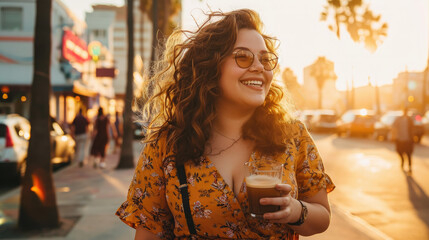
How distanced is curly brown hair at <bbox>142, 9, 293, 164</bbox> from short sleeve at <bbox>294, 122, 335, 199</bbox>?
89 mm

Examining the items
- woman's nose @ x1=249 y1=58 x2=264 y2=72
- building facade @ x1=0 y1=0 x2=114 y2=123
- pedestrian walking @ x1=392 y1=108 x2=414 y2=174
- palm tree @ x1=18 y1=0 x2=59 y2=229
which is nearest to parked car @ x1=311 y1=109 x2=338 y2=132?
building facade @ x1=0 y1=0 x2=114 y2=123

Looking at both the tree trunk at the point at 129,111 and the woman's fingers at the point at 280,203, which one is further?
the tree trunk at the point at 129,111

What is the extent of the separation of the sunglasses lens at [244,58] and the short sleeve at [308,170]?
47 centimetres

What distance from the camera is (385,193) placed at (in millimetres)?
8234

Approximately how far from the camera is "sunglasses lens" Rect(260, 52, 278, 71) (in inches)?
81.8

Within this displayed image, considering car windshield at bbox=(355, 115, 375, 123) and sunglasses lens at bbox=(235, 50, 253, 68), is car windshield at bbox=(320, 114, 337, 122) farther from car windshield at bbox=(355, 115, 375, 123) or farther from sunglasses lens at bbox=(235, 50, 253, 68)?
sunglasses lens at bbox=(235, 50, 253, 68)

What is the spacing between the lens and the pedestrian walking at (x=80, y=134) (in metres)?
12.5

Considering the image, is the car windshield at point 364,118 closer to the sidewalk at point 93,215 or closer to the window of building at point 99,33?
the sidewalk at point 93,215

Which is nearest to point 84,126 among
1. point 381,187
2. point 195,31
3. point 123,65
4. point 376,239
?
point 381,187

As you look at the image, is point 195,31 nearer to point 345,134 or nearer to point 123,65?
point 345,134

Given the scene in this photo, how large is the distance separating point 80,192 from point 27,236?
3028 millimetres

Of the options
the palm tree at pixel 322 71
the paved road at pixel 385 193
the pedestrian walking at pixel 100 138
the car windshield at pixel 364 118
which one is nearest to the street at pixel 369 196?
the paved road at pixel 385 193

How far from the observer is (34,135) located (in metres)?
5.52

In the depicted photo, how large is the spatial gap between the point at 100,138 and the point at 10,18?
13621 mm
